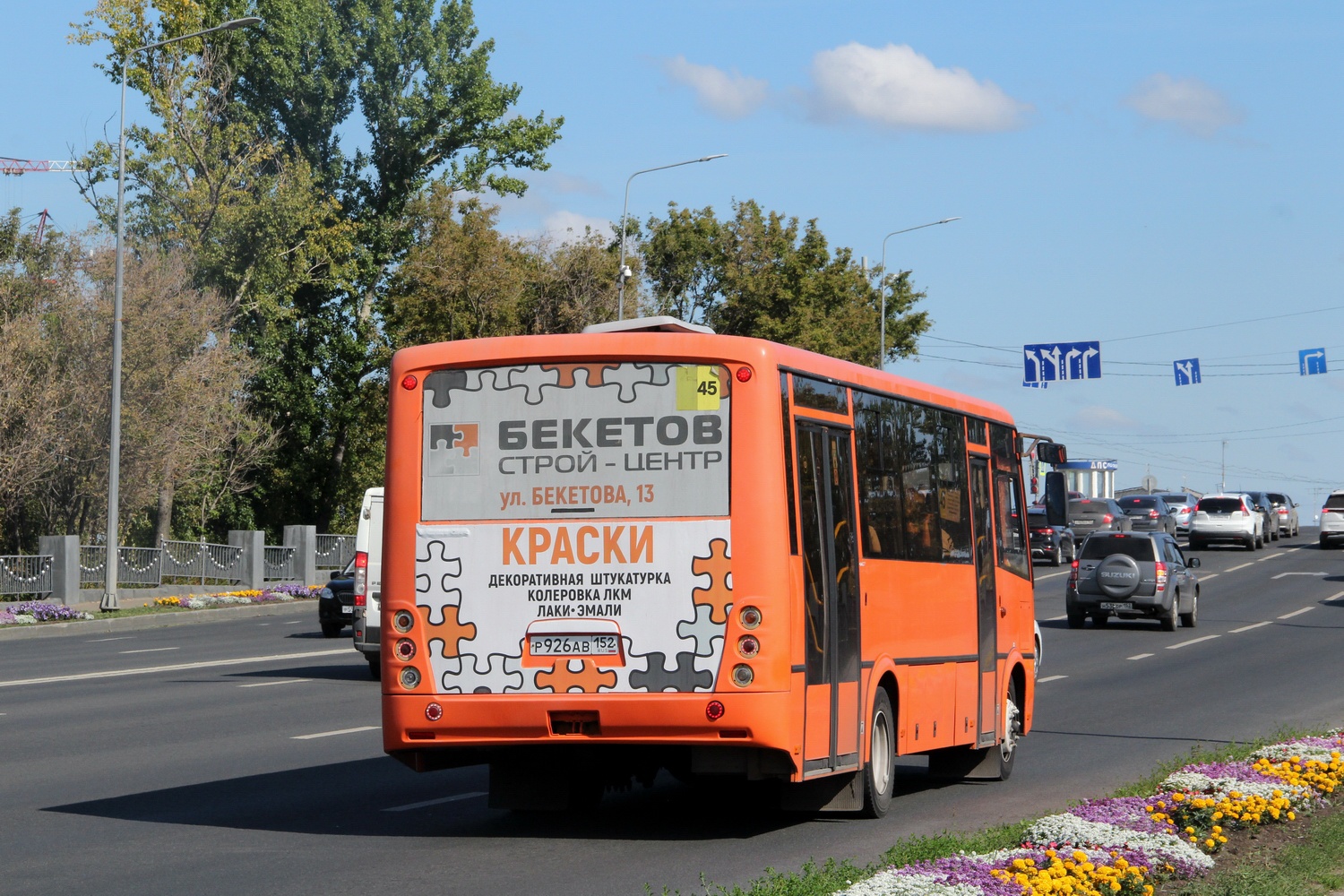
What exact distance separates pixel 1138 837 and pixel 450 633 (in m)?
3.87

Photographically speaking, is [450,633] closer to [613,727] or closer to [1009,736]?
[613,727]

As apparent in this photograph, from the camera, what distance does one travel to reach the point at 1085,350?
211 ft

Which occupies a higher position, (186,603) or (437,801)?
(186,603)

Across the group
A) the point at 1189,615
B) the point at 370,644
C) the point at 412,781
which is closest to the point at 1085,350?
the point at 1189,615

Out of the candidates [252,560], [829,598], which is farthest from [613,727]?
[252,560]

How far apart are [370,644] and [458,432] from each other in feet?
36.5

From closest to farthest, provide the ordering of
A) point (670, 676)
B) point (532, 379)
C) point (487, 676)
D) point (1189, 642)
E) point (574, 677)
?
point (670, 676), point (574, 677), point (487, 676), point (532, 379), point (1189, 642)

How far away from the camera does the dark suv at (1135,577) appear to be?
106 feet

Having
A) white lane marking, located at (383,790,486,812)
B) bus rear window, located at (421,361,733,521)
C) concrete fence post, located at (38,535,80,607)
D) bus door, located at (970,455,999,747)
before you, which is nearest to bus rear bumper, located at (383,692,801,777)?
bus rear window, located at (421,361,733,521)

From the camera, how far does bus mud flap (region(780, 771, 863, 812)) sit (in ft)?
35.4

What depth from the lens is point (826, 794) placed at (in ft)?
35.6

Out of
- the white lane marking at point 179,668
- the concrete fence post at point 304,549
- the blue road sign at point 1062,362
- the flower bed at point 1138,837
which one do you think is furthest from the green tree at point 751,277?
the flower bed at point 1138,837

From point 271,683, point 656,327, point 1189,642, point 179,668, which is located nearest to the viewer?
point 656,327

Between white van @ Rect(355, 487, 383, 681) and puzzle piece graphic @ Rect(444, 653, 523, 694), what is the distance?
1040cm
